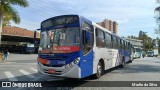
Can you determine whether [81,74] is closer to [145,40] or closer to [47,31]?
[47,31]

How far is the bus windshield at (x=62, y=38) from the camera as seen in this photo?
10.5 m

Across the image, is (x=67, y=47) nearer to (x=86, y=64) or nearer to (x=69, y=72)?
(x=69, y=72)

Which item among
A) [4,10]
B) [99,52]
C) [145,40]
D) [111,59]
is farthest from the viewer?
[145,40]

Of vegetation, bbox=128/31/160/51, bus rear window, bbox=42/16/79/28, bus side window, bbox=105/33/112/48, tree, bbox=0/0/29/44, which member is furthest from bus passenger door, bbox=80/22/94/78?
vegetation, bbox=128/31/160/51

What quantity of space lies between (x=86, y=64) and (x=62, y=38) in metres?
1.62

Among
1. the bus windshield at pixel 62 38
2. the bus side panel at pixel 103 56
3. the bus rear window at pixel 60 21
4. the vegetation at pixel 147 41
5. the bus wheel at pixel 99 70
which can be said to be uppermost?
the vegetation at pixel 147 41

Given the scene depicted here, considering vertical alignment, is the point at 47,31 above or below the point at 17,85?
above

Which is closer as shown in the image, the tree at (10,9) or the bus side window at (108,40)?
the bus side window at (108,40)

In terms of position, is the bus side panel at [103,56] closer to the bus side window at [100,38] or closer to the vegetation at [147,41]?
the bus side window at [100,38]

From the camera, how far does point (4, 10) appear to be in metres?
31.9

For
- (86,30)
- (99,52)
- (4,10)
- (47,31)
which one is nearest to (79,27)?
(86,30)

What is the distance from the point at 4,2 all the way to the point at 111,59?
808 inches

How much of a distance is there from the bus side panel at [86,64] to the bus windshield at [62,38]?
80 cm

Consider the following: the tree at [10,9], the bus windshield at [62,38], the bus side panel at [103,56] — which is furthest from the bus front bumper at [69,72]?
the tree at [10,9]
